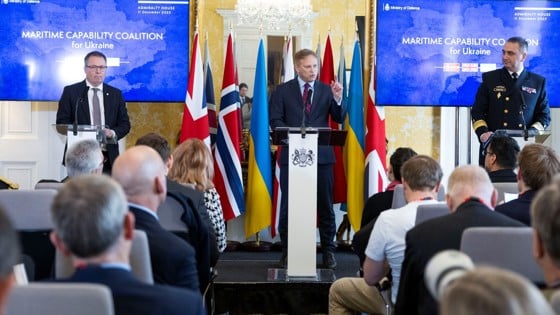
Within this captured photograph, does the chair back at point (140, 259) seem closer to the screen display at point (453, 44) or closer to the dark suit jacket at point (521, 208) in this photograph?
the dark suit jacket at point (521, 208)

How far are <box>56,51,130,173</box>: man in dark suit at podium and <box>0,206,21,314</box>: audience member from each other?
4999mm

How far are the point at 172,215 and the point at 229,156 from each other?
11.3ft

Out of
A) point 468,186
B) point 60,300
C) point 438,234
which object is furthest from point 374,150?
point 60,300

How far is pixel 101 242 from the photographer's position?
6.63 ft

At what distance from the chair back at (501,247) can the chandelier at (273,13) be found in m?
7.52

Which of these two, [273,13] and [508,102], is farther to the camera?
[273,13]

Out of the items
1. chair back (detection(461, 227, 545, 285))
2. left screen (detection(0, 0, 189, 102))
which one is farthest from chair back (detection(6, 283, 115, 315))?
left screen (detection(0, 0, 189, 102))

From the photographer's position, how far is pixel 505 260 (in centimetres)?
266

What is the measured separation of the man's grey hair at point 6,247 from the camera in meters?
1.38

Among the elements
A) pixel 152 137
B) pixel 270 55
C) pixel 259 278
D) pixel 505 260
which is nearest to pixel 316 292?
pixel 259 278

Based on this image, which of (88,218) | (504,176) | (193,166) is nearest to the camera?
(88,218)

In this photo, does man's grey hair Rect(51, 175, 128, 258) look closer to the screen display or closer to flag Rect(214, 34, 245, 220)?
flag Rect(214, 34, 245, 220)

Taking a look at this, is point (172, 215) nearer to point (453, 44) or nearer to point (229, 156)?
point (229, 156)

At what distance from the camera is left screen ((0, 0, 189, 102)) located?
7.08 m
